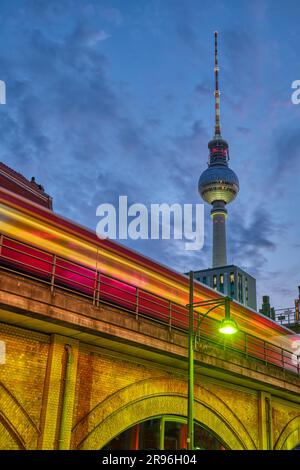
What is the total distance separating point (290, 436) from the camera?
25703 millimetres

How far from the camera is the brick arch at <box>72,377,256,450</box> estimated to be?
15.0m

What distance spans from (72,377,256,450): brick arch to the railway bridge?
0.03m

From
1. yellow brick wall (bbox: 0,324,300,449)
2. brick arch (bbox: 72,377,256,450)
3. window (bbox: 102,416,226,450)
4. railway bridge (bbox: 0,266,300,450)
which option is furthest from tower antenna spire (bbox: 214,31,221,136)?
→ window (bbox: 102,416,226,450)

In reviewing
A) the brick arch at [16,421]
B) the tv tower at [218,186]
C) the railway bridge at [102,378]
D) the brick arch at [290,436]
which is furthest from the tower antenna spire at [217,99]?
the brick arch at [16,421]

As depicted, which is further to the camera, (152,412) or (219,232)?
(219,232)

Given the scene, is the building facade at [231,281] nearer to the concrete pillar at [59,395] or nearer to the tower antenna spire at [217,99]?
the tower antenna spire at [217,99]

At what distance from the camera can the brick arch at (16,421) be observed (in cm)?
1284

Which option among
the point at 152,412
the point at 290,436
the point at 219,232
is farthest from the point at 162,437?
the point at 219,232

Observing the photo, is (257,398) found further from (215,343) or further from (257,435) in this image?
(215,343)

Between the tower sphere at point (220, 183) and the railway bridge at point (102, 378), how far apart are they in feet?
478

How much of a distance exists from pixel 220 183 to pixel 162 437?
150m

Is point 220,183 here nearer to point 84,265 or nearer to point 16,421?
point 84,265

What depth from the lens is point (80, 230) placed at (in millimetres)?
15586
